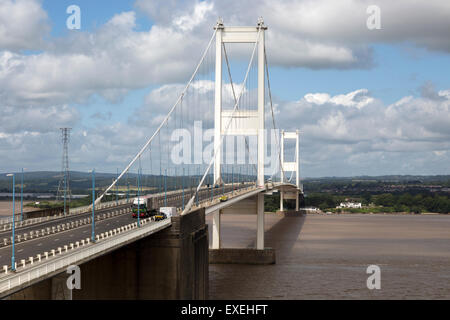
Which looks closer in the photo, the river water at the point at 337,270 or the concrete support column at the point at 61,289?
the concrete support column at the point at 61,289

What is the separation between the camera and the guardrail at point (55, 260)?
1819 cm

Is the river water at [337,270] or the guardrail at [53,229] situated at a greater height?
the guardrail at [53,229]

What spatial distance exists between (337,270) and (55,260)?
30.4 metres

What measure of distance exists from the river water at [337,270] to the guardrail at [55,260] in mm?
12361

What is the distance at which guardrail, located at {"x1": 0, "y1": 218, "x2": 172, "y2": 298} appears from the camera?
1819cm

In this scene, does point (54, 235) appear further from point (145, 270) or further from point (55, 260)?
point (55, 260)

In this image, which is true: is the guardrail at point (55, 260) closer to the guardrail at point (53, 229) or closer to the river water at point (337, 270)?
the guardrail at point (53, 229)

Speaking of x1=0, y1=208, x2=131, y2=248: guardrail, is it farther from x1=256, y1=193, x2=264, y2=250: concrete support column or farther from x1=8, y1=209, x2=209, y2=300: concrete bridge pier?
x1=256, y1=193, x2=264, y2=250: concrete support column

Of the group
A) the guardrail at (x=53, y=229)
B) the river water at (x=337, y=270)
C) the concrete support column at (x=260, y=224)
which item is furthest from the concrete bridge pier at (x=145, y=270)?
the concrete support column at (x=260, y=224)

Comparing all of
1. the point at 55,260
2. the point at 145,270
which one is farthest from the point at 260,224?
the point at 55,260

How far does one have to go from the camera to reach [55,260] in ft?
68.1

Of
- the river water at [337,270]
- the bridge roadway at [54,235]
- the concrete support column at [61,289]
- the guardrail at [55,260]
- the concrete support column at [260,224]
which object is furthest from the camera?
the concrete support column at [260,224]
